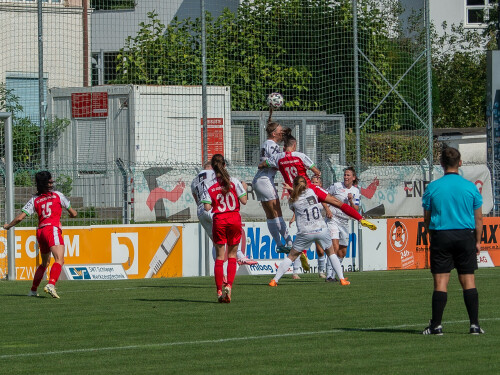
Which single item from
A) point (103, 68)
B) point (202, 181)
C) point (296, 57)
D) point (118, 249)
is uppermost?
point (296, 57)

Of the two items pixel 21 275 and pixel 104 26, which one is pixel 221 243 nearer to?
pixel 21 275

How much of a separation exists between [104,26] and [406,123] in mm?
8307

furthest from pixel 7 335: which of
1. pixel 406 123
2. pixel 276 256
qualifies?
pixel 406 123

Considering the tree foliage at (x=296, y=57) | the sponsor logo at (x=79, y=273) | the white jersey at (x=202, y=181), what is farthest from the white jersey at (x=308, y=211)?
the tree foliage at (x=296, y=57)

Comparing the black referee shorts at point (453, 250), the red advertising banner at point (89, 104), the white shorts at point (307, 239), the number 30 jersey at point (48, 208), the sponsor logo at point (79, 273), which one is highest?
the red advertising banner at point (89, 104)

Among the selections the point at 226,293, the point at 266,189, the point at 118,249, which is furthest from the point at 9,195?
the point at 226,293

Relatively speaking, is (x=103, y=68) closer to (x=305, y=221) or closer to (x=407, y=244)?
(x=407, y=244)

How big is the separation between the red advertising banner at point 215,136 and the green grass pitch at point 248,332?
303 inches

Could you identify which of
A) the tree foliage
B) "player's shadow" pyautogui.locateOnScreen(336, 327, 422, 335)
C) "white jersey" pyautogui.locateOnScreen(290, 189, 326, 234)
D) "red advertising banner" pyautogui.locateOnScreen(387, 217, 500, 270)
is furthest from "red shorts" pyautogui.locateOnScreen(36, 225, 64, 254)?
the tree foliage

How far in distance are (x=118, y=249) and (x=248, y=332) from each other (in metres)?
11.4

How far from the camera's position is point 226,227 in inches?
568

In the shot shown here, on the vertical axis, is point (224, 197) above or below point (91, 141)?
below

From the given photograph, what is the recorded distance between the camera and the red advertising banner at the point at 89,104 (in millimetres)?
25906

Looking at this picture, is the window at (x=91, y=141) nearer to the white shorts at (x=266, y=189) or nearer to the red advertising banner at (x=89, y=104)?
the red advertising banner at (x=89, y=104)
